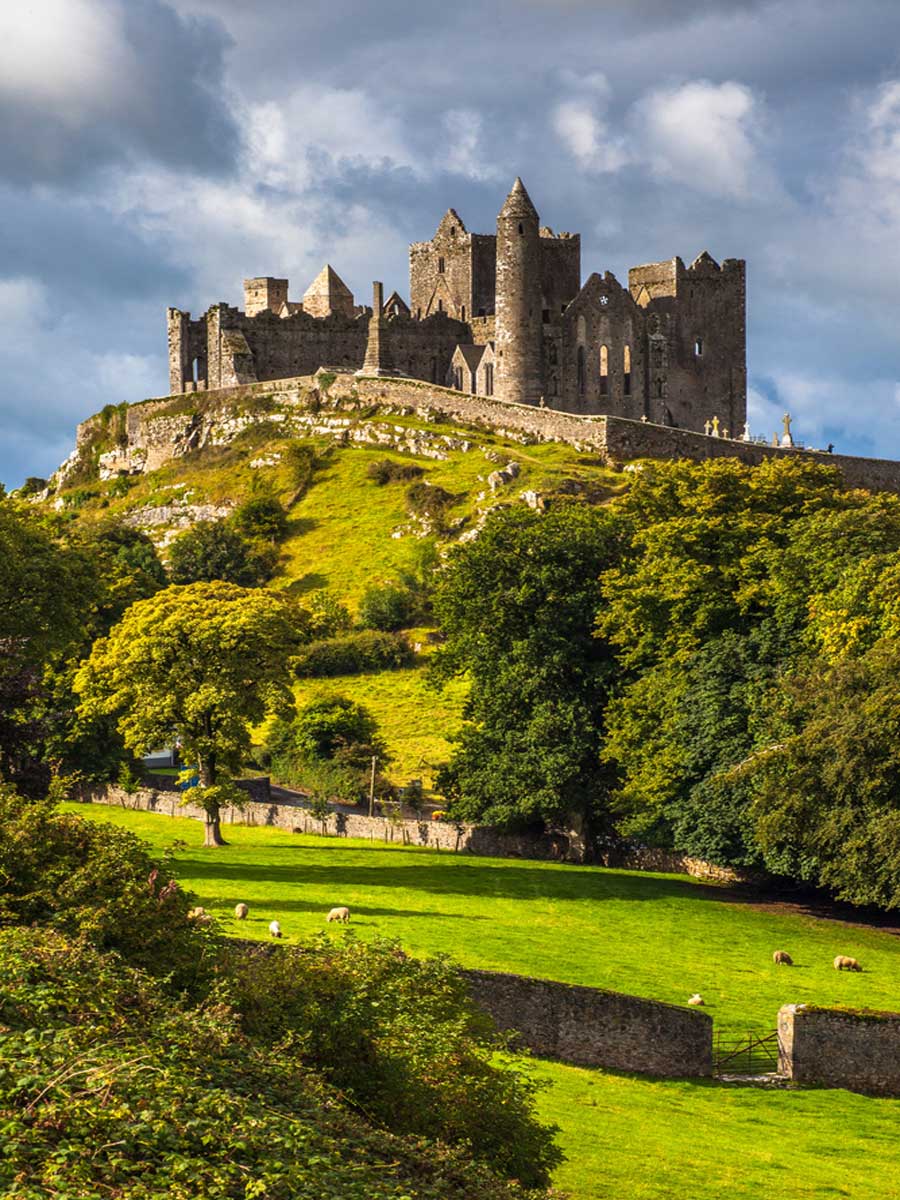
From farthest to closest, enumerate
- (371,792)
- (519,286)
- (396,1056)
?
(519,286) < (371,792) < (396,1056)

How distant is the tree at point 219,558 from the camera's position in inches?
3787

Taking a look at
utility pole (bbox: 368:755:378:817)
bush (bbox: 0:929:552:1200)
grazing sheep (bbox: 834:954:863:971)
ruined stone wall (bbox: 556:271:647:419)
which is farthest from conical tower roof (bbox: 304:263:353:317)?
bush (bbox: 0:929:552:1200)

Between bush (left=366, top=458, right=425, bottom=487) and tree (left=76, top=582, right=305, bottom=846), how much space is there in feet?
157

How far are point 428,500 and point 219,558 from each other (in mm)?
11912

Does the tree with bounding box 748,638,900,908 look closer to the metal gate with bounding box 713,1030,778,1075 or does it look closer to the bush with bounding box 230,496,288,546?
the metal gate with bounding box 713,1030,778,1075

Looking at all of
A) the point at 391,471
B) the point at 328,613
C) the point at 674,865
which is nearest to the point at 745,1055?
the point at 674,865

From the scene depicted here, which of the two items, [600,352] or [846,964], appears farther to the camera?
[600,352]

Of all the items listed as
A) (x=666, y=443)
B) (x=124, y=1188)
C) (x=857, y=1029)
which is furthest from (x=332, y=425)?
(x=124, y=1188)

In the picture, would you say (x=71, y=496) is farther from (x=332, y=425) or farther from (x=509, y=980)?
(x=509, y=980)

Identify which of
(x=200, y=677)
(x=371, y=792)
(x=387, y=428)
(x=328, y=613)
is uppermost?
(x=387, y=428)

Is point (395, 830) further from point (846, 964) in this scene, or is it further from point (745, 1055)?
point (745, 1055)

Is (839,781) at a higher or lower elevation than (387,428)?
lower

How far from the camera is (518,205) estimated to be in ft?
330

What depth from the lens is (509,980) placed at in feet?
97.9
